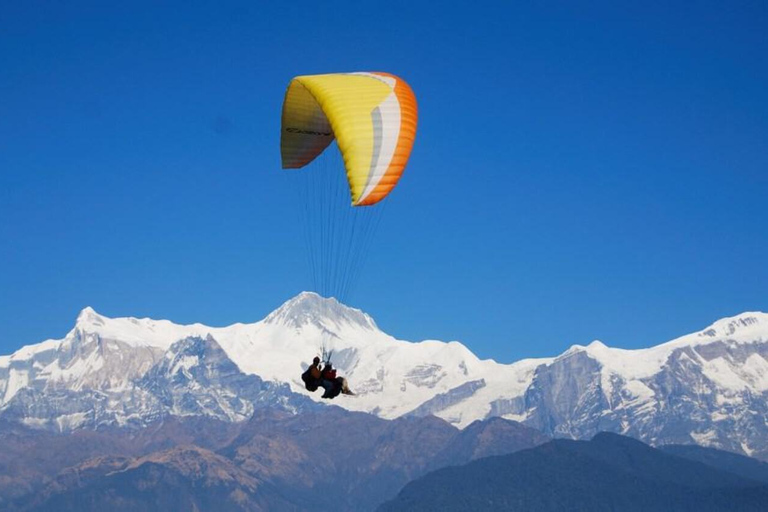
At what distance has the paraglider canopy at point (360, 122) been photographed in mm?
81125

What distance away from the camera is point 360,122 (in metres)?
83.2

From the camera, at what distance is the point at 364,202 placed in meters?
79.4

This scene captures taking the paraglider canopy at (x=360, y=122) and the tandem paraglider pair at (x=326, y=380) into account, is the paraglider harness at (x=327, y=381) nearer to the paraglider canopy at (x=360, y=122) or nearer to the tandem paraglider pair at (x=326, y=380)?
the tandem paraglider pair at (x=326, y=380)

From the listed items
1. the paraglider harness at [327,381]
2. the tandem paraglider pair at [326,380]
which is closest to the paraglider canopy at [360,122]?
the tandem paraglider pair at [326,380]

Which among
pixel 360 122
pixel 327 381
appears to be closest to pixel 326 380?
pixel 327 381

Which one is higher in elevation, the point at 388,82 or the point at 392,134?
the point at 388,82

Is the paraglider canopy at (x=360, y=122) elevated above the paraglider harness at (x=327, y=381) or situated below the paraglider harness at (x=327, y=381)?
above

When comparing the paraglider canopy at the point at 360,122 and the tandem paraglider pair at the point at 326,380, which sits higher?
the paraglider canopy at the point at 360,122

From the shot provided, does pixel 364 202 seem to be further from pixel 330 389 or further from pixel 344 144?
pixel 330 389

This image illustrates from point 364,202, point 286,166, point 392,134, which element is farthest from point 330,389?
point 286,166

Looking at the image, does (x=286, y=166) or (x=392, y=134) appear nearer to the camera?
(x=392, y=134)

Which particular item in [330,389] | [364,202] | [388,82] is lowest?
[330,389]

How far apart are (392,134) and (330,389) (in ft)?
55.1

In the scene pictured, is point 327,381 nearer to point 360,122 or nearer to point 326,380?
point 326,380
